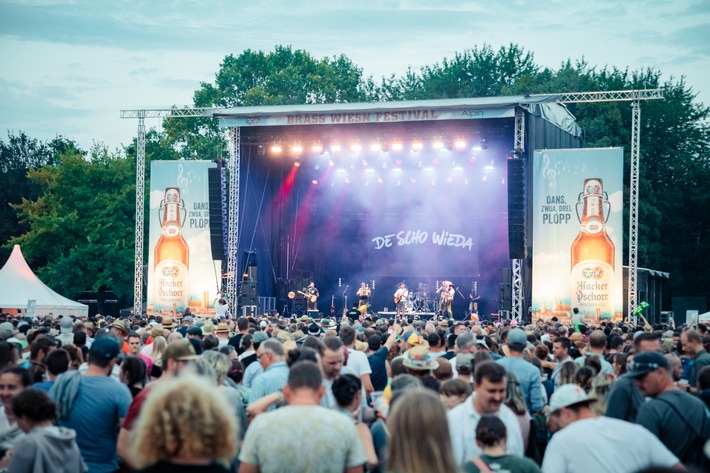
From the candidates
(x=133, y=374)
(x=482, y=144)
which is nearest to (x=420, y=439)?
(x=133, y=374)

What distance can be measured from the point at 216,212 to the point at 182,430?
2507cm

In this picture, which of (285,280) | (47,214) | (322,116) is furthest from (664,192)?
(47,214)

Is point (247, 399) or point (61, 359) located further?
point (247, 399)

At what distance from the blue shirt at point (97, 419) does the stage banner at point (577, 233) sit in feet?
66.8

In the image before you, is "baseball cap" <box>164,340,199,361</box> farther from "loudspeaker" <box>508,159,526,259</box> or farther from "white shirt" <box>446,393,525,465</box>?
"loudspeaker" <box>508,159,526,259</box>

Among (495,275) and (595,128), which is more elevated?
(595,128)

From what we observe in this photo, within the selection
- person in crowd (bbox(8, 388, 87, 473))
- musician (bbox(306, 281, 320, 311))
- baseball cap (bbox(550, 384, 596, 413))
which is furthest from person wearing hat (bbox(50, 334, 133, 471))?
musician (bbox(306, 281, 320, 311))

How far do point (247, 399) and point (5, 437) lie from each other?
94.7 inches

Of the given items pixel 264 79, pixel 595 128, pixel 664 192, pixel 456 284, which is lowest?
pixel 456 284

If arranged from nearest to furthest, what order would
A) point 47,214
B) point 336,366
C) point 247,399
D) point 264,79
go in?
point 336,366, point 247,399, point 47,214, point 264,79

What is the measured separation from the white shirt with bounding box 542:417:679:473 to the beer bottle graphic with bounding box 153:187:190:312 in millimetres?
24605

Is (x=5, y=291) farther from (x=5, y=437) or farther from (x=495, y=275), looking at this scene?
(x=5, y=437)

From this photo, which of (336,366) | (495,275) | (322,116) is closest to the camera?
(336,366)

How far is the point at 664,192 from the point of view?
4591 cm
